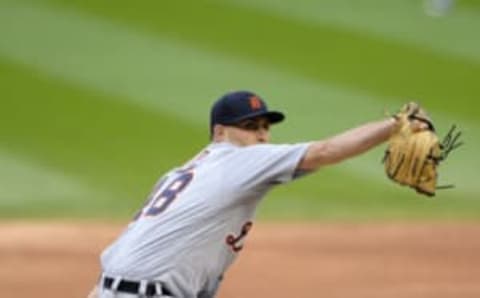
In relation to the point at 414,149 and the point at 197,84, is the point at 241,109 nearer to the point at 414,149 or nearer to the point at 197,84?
the point at 414,149

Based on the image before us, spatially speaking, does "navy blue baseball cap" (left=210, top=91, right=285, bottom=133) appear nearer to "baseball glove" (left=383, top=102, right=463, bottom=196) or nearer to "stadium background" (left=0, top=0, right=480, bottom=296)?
"baseball glove" (left=383, top=102, right=463, bottom=196)

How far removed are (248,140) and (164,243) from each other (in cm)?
54

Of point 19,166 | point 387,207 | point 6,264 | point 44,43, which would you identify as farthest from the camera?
point 44,43

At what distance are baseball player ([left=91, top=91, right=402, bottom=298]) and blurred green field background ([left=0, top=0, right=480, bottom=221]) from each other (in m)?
6.45

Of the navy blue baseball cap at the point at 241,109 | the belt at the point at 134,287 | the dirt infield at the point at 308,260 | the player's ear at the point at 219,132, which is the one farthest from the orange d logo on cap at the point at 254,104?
the dirt infield at the point at 308,260

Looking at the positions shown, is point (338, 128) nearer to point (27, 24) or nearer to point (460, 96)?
point (460, 96)

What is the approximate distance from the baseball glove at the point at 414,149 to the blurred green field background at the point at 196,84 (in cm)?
680

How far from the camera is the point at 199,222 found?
512 cm

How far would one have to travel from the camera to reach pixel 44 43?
43.7 feet

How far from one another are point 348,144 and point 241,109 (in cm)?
70

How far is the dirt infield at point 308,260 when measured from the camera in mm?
8953

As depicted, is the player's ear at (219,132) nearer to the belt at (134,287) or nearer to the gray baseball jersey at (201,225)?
the gray baseball jersey at (201,225)

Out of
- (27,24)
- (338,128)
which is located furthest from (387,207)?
(27,24)

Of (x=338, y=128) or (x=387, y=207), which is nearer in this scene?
(x=387, y=207)
